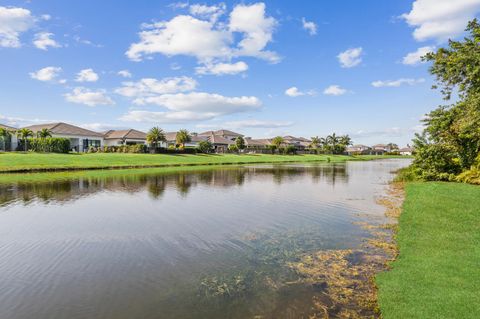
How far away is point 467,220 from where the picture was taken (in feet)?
45.5

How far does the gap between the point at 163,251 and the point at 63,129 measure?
82437 mm

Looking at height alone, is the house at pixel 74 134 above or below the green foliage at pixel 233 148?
above

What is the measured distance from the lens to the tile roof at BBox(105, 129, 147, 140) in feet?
317

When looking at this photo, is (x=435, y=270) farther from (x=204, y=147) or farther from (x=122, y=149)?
(x=204, y=147)

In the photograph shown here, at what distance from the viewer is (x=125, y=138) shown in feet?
A: 313

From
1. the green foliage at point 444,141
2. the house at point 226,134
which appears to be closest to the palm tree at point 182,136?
the house at point 226,134

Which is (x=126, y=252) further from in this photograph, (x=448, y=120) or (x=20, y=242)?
(x=448, y=120)

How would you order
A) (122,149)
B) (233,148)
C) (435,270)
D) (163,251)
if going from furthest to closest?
(233,148) → (122,149) → (163,251) → (435,270)

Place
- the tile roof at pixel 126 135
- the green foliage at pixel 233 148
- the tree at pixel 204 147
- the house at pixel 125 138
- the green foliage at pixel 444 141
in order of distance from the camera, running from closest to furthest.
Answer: the green foliage at pixel 444 141 → the tree at pixel 204 147 → the house at pixel 125 138 → the tile roof at pixel 126 135 → the green foliage at pixel 233 148

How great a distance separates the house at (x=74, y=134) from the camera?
79.3 metres

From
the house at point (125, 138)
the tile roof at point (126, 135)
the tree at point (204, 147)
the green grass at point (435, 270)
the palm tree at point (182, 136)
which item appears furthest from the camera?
the palm tree at point (182, 136)

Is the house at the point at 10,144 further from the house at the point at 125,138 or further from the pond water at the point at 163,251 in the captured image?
the pond water at the point at 163,251

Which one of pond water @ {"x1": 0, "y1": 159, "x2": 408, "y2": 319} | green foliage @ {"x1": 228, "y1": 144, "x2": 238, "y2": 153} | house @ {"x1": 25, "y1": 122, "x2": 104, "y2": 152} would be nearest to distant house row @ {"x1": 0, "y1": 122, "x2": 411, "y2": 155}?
house @ {"x1": 25, "y1": 122, "x2": 104, "y2": 152}

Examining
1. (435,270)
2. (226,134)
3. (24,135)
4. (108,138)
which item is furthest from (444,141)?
(226,134)
